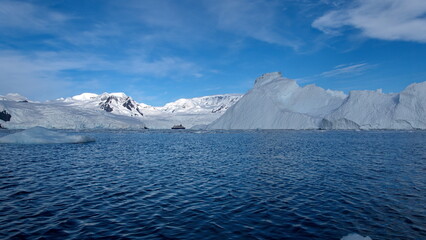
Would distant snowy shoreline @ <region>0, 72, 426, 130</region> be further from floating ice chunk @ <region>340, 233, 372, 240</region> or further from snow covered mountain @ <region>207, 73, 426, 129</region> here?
floating ice chunk @ <region>340, 233, 372, 240</region>

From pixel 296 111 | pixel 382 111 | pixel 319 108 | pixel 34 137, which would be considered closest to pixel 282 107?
pixel 296 111

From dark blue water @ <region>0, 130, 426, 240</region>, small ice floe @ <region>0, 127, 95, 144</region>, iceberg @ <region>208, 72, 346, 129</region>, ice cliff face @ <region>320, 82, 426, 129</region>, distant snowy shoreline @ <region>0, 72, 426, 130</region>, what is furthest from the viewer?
iceberg @ <region>208, 72, 346, 129</region>

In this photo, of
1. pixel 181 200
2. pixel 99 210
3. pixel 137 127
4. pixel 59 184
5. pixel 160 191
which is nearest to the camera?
pixel 99 210

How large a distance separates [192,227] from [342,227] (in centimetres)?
422

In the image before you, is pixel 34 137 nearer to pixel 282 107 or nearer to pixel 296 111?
pixel 282 107

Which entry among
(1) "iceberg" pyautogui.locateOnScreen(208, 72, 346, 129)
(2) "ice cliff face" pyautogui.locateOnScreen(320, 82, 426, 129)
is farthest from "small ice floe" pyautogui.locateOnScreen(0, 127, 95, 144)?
(2) "ice cliff face" pyautogui.locateOnScreen(320, 82, 426, 129)

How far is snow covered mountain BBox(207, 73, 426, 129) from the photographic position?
72.2 m

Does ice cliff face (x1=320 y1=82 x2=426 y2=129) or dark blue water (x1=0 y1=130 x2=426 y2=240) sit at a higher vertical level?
ice cliff face (x1=320 y1=82 x2=426 y2=129)

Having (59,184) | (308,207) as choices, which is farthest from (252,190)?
(59,184)

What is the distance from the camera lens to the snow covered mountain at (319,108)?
7219cm

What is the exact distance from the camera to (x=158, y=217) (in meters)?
8.75

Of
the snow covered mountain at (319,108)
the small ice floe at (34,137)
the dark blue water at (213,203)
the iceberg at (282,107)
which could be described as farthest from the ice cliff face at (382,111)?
the small ice floe at (34,137)

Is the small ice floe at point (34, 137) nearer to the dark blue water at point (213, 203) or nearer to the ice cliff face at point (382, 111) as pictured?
the dark blue water at point (213, 203)

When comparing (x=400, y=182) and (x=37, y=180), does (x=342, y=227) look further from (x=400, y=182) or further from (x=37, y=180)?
(x=37, y=180)
